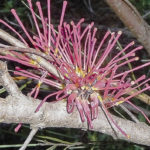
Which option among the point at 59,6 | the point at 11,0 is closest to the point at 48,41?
the point at 11,0

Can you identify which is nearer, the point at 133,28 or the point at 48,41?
the point at 48,41

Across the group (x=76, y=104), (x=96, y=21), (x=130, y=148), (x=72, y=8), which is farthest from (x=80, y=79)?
(x=72, y=8)

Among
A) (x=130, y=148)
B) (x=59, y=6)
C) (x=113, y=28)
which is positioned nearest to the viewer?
(x=130, y=148)

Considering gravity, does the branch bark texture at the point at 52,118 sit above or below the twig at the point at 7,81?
below

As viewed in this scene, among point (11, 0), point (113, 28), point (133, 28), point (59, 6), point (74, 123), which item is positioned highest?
point (59, 6)

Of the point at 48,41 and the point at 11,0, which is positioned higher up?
the point at 11,0

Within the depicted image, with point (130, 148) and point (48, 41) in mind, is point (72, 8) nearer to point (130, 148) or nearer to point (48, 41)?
point (130, 148)

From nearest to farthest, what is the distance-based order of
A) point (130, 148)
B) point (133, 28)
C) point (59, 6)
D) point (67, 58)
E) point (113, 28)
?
1. point (67, 58)
2. point (133, 28)
3. point (130, 148)
4. point (113, 28)
5. point (59, 6)

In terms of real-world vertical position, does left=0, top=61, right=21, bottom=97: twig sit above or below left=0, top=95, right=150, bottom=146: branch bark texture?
above

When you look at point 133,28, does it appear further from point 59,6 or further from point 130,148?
point 59,6
